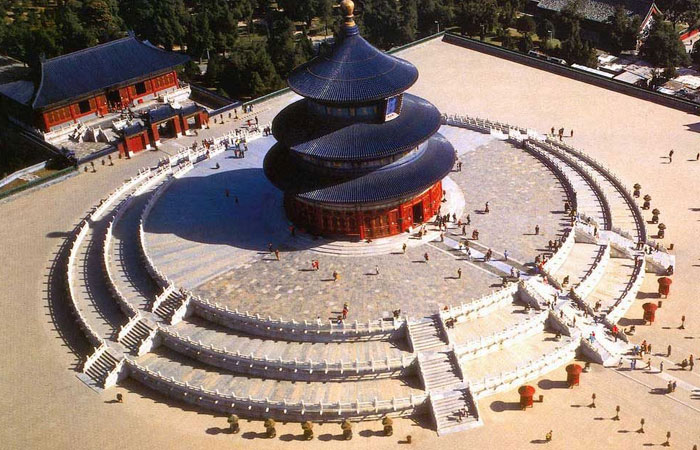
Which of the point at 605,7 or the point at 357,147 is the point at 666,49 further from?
the point at 357,147

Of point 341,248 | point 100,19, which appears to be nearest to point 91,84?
point 100,19

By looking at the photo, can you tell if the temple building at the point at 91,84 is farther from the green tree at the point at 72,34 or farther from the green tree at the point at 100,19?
the green tree at the point at 100,19

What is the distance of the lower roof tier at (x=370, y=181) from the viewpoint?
59938 millimetres

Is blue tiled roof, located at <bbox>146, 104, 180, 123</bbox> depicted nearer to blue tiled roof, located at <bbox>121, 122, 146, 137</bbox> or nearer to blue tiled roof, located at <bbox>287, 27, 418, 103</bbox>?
blue tiled roof, located at <bbox>121, 122, 146, 137</bbox>

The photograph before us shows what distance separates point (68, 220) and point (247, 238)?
24107 mm

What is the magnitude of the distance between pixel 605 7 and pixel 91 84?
86.2m

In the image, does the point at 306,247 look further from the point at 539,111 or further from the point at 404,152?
the point at 539,111

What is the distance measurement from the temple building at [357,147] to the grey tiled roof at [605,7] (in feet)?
230

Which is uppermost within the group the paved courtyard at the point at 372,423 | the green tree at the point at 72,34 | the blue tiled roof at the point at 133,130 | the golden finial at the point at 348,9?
the golden finial at the point at 348,9

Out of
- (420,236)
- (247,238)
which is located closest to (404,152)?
(420,236)

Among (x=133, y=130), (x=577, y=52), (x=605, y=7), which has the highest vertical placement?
(x=605, y=7)

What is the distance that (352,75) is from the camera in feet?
200

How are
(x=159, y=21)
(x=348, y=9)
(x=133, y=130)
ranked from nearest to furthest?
1. (x=348, y=9)
2. (x=133, y=130)
3. (x=159, y=21)

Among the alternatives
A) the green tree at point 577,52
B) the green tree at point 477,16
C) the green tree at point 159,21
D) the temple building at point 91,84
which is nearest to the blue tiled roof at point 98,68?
the temple building at point 91,84
